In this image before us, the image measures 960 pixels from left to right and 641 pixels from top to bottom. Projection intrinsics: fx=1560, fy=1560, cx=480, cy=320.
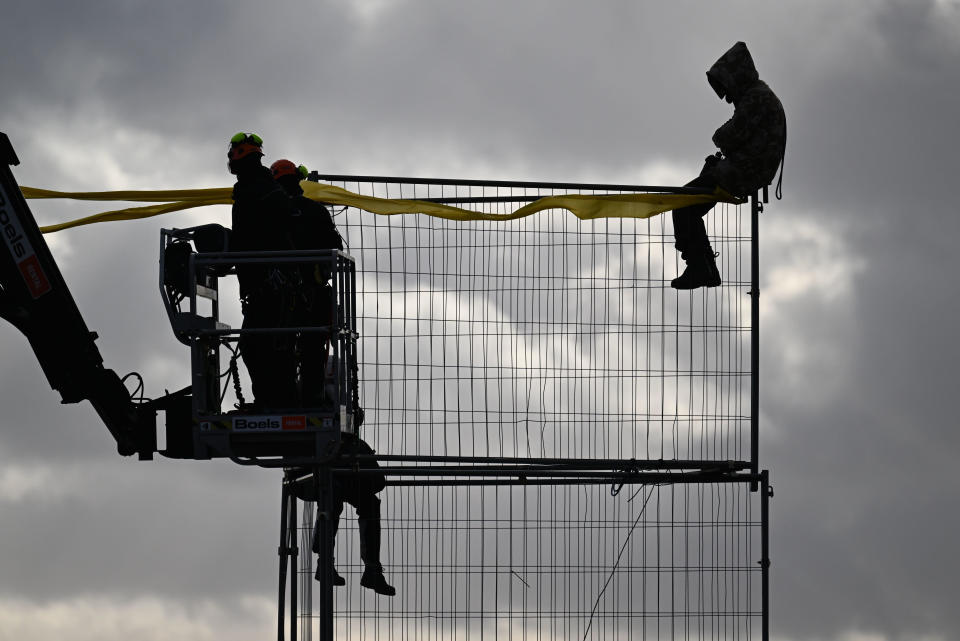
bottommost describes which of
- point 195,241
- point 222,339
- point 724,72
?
point 222,339

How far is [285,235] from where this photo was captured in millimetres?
12242

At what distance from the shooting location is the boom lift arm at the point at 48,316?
12.6 metres

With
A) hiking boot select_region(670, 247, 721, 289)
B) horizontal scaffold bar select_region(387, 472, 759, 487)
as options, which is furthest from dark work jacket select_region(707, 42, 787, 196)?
horizontal scaffold bar select_region(387, 472, 759, 487)

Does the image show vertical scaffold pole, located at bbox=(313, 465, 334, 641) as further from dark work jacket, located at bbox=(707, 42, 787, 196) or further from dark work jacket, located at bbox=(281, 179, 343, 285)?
dark work jacket, located at bbox=(707, 42, 787, 196)

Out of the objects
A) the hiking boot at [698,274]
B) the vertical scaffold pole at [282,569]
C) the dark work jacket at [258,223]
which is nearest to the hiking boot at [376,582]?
the vertical scaffold pole at [282,569]

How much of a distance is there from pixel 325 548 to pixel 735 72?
558cm

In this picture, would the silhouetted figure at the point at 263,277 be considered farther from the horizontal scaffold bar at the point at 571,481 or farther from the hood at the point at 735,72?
the hood at the point at 735,72

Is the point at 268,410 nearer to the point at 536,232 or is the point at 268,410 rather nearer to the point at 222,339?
the point at 222,339

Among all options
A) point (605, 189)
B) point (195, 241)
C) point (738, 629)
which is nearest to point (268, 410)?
point (195, 241)

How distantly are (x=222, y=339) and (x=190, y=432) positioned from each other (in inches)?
34.2

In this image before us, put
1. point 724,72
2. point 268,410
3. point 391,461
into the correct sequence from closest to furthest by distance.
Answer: point 268,410 < point 391,461 < point 724,72

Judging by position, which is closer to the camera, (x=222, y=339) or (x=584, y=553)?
(x=222, y=339)

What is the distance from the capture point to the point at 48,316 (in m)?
12.7

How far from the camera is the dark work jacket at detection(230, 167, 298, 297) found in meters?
12.2
